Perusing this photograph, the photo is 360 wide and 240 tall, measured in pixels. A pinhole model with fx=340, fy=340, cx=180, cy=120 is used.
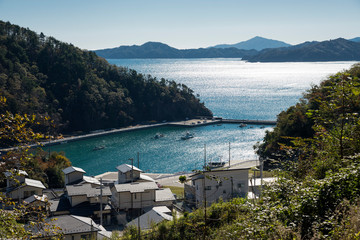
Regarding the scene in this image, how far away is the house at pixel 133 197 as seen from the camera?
14.7 meters

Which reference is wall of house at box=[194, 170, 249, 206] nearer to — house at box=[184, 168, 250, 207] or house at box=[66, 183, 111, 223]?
house at box=[184, 168, 250, 207]

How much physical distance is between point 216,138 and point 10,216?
38.3m

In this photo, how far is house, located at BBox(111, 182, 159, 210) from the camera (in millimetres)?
14742

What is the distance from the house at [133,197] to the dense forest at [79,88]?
98.4ft

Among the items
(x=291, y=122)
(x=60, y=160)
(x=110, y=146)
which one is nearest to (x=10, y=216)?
(x=291, y=122)

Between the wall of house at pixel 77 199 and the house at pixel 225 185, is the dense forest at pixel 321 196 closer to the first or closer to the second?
the house at pixel 225 185

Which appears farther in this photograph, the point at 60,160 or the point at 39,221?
the point at 60,160

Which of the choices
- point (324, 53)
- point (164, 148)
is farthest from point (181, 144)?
point (324, 53)

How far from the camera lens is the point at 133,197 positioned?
14906 mm

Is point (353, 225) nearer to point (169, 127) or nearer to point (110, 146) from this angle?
point (110, 146)

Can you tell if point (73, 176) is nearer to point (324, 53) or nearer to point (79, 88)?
point (79, 88)

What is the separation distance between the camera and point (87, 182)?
1725cm

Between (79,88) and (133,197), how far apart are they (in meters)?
38.2

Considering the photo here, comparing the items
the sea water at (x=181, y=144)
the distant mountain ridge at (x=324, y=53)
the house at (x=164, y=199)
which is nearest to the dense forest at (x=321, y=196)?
the house at (x=164, y=199)
